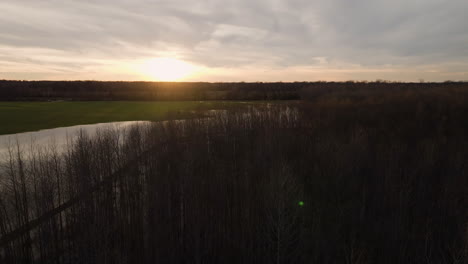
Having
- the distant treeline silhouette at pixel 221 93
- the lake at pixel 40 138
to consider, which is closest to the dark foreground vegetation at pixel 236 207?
the lake at pixel 40 138

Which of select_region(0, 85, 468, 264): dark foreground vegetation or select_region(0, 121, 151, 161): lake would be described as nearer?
select_region(0, 85, 468, 264): dark foreground vegetation

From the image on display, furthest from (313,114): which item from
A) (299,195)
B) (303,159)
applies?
(299,195)

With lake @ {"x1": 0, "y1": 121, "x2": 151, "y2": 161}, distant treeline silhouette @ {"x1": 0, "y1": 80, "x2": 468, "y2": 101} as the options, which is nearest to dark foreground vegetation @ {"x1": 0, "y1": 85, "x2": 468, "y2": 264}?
lake @ {"x1": 0, "y1": 121, "x2": 151, "y2": 161}

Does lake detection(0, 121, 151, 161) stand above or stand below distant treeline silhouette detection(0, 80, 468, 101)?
below

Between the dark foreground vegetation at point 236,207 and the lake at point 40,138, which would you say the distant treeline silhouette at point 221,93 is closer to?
the dark foreground vegetation at point 236,207

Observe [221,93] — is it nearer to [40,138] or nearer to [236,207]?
[40,138]

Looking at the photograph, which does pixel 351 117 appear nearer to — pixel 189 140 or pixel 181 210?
pixel 189 140

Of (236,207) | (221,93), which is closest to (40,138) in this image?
(236,207)

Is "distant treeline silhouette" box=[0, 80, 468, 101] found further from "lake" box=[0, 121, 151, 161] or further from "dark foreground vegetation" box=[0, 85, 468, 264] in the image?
"lake" box=[0, 121, 151, 161]

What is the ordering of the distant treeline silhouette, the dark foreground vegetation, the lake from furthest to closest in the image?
the distant treeline silhouette → the lake → the dark foreground vegetation
